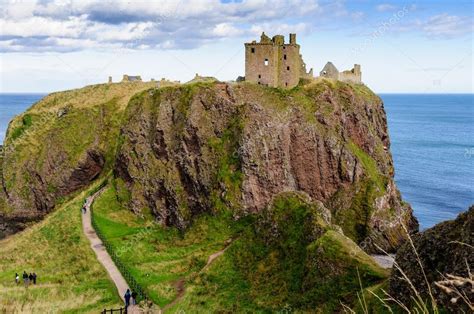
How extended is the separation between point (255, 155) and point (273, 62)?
597 inches

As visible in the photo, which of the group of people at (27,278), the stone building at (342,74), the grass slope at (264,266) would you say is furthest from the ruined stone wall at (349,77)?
the group of people at (27,278)

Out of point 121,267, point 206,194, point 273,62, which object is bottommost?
point 121,267

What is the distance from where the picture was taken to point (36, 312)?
34.9m

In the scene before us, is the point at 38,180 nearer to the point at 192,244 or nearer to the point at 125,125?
the point at 125,125

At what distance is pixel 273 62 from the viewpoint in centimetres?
6712

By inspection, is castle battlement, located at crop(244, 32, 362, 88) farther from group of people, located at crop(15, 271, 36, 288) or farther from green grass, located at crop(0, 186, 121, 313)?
group of people, located at crop(15, 271, 36, 288)

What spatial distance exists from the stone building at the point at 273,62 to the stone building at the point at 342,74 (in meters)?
7.82

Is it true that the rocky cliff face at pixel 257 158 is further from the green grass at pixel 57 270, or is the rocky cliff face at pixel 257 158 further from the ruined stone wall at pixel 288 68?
the green grass at pixel 57 270

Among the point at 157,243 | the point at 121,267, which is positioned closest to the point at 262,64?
the point at 157,243

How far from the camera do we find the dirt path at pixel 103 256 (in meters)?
37.9

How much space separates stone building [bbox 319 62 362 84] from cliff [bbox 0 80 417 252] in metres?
5.10

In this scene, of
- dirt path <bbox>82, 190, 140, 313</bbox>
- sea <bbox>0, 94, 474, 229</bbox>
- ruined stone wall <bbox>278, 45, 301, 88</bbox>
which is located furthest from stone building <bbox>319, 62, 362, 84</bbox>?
dirt path <bbox>82, 190, 140, 313</bbox>

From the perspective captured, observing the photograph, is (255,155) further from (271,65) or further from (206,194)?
(271,65)

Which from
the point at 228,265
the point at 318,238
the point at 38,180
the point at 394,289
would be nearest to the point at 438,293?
the point at 394,289
